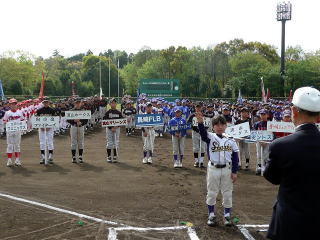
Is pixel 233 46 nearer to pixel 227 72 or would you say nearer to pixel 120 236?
pixel 227 72

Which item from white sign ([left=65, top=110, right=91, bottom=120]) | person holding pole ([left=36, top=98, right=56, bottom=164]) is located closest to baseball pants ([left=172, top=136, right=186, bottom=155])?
white sign ([left=65, top=110, right=91, bottom=120])

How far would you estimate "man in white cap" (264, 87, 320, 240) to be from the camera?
3076mm

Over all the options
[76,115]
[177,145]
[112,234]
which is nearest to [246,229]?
[112,234]

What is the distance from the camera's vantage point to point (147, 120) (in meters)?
14.6

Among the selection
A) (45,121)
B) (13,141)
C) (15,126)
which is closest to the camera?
(15,126)

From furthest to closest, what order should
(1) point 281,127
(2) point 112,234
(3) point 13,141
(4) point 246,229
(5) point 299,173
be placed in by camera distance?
1. (3) point 13,141
2. (1) point 281,127
3. (4) point 246,229
4. (2) point 112,234
5. (5) point 299,173

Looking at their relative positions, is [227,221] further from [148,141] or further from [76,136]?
[76,136]

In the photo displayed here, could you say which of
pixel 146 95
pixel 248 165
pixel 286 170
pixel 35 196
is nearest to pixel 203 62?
pixel 146 95

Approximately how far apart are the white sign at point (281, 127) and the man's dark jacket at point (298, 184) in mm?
9042

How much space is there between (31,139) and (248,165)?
1359cm

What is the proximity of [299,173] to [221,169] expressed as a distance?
428 centimetres

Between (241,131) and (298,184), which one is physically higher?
(298,184)

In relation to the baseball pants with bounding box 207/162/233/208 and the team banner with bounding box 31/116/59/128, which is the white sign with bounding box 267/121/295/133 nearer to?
the baseball pants with bounding box 207/162/233/208

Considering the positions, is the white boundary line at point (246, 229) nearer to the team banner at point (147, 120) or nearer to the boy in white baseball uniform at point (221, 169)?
the boy in white baseball uniform at point (221, 169)
